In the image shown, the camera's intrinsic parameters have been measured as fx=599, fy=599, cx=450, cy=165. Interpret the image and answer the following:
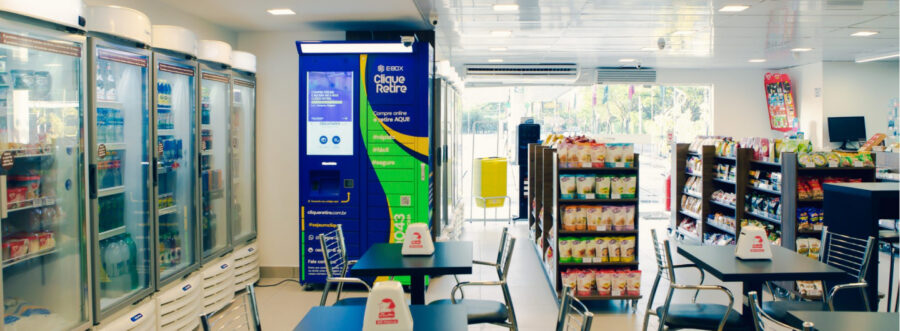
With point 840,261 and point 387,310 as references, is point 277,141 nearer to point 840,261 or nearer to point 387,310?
point 387,310

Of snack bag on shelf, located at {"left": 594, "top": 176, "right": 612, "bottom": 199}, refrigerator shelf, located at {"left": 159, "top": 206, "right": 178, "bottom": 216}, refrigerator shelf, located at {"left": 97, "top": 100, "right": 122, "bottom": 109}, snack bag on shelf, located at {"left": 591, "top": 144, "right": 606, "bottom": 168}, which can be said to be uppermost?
refrigerator shelf, located at {"left": 97, "top": 100, "right": 122, "bottom": 109}

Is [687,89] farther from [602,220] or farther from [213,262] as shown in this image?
[213,262]

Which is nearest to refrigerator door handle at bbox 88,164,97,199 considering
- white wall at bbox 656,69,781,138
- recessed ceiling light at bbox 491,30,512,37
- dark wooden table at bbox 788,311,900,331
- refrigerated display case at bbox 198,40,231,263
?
refrigerated display case at bbox 198,40,231,263

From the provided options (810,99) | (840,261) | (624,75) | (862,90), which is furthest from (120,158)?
(862,90)

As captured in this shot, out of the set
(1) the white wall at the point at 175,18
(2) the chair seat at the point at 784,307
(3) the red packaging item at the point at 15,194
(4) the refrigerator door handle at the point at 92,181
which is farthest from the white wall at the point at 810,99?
(3) the red packaging item at the point at 15,194

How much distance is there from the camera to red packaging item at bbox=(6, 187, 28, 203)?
3.04m

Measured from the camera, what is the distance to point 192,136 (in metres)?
4.86

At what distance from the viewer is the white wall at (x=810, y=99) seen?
10508 mm

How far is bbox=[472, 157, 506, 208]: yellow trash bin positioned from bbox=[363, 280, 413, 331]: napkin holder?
25.4 feet

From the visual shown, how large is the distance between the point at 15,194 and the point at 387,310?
7.10 ft

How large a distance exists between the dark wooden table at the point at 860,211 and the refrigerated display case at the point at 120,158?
4757 mm

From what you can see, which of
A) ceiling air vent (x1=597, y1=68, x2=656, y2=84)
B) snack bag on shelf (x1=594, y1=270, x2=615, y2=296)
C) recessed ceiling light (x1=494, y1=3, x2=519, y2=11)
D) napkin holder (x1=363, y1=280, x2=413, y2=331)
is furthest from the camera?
ceiling air vent (x1=597, y1=68, x2=656, y2=84)

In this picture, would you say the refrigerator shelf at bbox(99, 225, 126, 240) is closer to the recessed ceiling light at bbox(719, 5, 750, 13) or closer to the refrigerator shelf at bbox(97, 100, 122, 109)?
the refrigerator shelf at bbox(97, 100, 122, 109)

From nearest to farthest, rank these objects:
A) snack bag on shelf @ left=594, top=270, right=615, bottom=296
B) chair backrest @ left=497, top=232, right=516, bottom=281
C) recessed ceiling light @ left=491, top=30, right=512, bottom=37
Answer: chair backrest @ left=497, top=232, right=516, bottom=281 → snack bag on shelf @ left=594, top=270, right=615, bottom=296 → recessed ceiling light @ left=491, top=30, right=512, bottom=37
